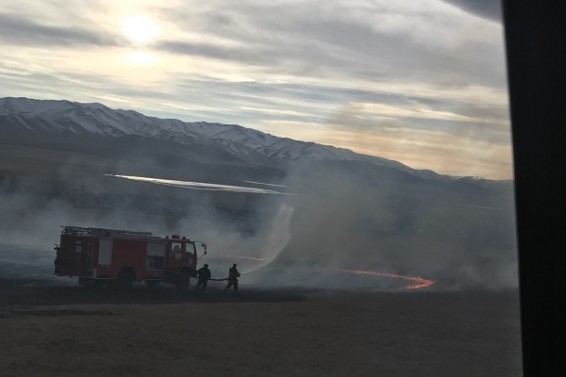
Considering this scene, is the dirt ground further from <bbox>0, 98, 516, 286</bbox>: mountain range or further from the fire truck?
<bbox>0, 98, 516, 286</bbox>: mountain range

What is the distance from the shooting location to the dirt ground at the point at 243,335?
11.4 meters

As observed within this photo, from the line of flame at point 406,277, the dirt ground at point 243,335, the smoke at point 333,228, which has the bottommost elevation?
the dirt ground at point 243,335

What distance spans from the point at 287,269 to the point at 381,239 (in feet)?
40.4

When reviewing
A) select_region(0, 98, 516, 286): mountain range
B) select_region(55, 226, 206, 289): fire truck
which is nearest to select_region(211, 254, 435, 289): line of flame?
select_region(0, 98, 516, 286): mountain range

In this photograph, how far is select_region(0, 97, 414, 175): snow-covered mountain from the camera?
128m

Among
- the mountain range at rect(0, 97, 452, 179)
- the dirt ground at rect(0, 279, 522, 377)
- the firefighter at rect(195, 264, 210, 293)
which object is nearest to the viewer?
the dirt ground at rect(0, 279, 522, 377)

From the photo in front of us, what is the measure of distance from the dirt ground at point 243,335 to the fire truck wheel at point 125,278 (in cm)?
64

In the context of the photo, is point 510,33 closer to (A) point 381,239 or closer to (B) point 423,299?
(B) point 423,299

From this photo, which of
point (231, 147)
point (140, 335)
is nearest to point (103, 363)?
point (140, 335)

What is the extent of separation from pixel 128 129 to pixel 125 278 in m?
130

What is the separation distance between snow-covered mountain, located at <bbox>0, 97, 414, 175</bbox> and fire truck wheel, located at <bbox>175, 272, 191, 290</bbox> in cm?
9763

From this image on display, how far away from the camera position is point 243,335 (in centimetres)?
1429

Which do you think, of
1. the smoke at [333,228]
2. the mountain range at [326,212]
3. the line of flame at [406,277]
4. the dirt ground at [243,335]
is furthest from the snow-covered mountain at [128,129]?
the dirt ground at [243,335]

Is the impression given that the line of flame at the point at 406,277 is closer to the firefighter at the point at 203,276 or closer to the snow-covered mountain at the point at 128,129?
the firefighter at the point at 203,276
